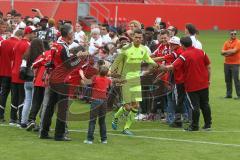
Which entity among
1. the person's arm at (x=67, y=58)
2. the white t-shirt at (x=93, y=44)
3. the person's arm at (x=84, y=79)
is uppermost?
the white t-shirt at (x=93, y=44)

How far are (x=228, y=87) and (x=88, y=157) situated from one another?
9.80m

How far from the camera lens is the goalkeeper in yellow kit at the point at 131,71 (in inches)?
506

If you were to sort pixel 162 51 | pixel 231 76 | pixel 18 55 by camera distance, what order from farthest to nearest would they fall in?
1. pixel 231 76
2. pixel 162 51
3. pixel 18 55

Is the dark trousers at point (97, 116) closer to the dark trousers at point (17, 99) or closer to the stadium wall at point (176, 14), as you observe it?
the dark trousers at point (17, 99)

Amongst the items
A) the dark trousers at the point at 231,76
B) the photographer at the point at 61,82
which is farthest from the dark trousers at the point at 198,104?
the dark trousers at the point at 231,76

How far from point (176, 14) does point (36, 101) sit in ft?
131

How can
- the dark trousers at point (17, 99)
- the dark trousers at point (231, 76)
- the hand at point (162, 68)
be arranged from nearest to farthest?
the hand at point (162, 68) < the dark trousers at point (17, 99) < the dark trousers at point (231, 76)

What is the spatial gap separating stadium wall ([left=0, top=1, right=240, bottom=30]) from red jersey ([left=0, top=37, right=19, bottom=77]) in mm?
29961

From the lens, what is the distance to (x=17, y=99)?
13672 millimetres

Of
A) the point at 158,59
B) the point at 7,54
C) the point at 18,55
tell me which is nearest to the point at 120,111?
the point at 158,59

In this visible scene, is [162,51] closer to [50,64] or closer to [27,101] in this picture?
[27,101]

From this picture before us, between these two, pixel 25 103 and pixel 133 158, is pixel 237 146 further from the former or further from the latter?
pixel 25 103

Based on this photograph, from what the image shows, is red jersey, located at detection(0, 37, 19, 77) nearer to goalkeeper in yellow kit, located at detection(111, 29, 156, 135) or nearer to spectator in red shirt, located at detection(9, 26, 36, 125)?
spectator in red shirt, located at detection(9, 26, 36, 125)

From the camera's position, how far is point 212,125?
1435cm
